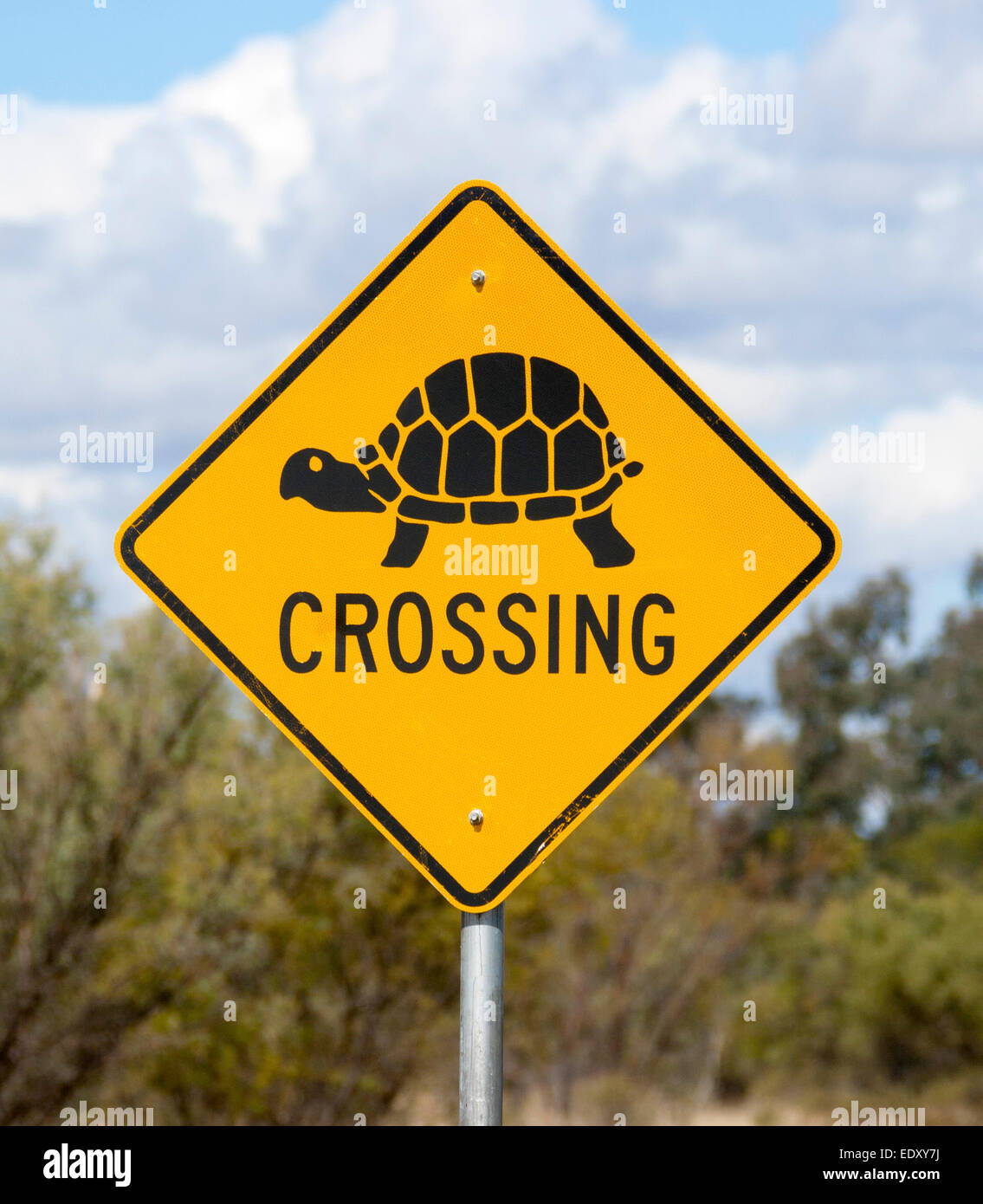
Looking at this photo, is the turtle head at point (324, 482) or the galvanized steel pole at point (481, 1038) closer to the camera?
the galvanized steel pole at point (481, 1038)

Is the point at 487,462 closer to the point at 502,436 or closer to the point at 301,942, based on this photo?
the point at 502,436

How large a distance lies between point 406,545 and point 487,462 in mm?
204

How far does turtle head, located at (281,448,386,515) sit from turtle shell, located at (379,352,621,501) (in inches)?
2.7

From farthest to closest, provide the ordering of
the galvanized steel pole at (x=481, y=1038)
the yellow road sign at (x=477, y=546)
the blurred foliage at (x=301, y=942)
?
the blurred foliage at (x=301, y=942) < the yellow road sign at (x=477, y=546) < the galvanized steel pole at (x=481, y=1038)

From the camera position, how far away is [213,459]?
2.43 metres

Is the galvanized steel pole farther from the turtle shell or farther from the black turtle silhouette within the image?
the turtle shell

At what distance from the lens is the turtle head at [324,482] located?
2.41m

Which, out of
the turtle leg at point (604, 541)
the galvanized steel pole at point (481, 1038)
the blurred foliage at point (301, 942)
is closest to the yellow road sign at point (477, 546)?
the turtle leg at point (604, 541)

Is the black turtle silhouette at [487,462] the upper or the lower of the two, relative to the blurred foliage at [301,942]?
upper

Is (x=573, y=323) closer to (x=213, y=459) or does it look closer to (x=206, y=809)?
(x=213, y=459)

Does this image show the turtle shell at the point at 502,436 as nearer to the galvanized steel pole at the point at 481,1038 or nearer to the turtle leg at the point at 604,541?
the turtle leg at the point at 604,541
